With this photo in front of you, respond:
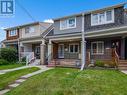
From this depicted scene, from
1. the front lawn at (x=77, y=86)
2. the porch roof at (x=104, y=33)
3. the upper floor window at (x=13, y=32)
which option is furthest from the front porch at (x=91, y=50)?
the upper floor window at (x=13, y=32)

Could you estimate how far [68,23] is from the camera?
85.4ft

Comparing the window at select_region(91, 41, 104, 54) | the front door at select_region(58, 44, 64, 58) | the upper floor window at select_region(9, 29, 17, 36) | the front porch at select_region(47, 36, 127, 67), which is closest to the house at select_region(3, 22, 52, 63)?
the upper floor window at select_region(9, 29, 17, 36)

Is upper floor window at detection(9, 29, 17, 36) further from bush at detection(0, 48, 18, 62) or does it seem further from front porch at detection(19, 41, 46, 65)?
bush at detection(0, 48, 18, 62)

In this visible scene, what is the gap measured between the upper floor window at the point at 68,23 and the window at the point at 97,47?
3.51 m

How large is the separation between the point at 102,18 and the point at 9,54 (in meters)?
14.7

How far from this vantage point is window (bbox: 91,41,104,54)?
2342 centimetres

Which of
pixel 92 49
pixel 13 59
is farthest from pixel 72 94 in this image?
pixel 13 59

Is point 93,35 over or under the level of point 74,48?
over

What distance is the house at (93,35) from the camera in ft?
66.9

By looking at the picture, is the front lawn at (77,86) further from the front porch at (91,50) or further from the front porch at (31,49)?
the front porch at (31,49)

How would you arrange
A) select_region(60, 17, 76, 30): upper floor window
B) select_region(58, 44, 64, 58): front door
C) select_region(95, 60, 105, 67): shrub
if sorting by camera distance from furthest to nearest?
select_region(58, 44, 64, 58): front door → select_region(60, 17, 76, 30): upper floor window → select_region(95, 60, 105, 67): shrub

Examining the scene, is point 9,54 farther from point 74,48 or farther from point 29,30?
point 74,48

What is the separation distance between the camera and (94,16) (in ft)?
77.0

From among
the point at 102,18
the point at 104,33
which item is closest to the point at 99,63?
the point at 104,33
